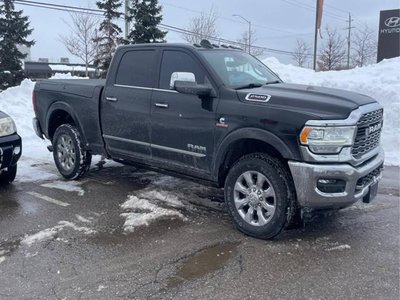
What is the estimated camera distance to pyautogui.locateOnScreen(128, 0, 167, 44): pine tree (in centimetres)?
2386

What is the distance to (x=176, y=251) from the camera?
13.8 ft

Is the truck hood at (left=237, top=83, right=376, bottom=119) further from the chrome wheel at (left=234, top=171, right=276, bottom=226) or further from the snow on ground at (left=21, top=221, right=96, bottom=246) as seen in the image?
the snow on ground at (left=21, top=221, right=96, bottom=246)

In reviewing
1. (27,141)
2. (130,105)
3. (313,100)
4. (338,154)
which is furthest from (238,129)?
(27,141)

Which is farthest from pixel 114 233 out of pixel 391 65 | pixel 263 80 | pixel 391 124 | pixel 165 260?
pixel 391 65

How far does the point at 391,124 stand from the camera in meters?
9.48

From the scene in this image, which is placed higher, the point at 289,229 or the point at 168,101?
the point at 168,101

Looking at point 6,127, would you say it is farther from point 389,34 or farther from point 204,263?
point 389,34

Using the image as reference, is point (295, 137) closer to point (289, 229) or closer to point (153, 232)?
point (289, 229)

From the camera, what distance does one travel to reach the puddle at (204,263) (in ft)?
12.1

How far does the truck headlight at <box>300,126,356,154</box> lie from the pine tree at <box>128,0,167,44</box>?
68.7ft

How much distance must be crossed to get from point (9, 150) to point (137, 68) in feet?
7.24

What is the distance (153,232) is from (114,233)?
42 cm

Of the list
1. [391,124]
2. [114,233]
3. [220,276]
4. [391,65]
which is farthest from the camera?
[391,65]

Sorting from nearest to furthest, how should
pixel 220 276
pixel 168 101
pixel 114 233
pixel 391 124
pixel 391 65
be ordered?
1. pixel 220 276
2. pixel 114 233
3. pixel 168 101
4. pixel 391 124
5. pixel 391 65
